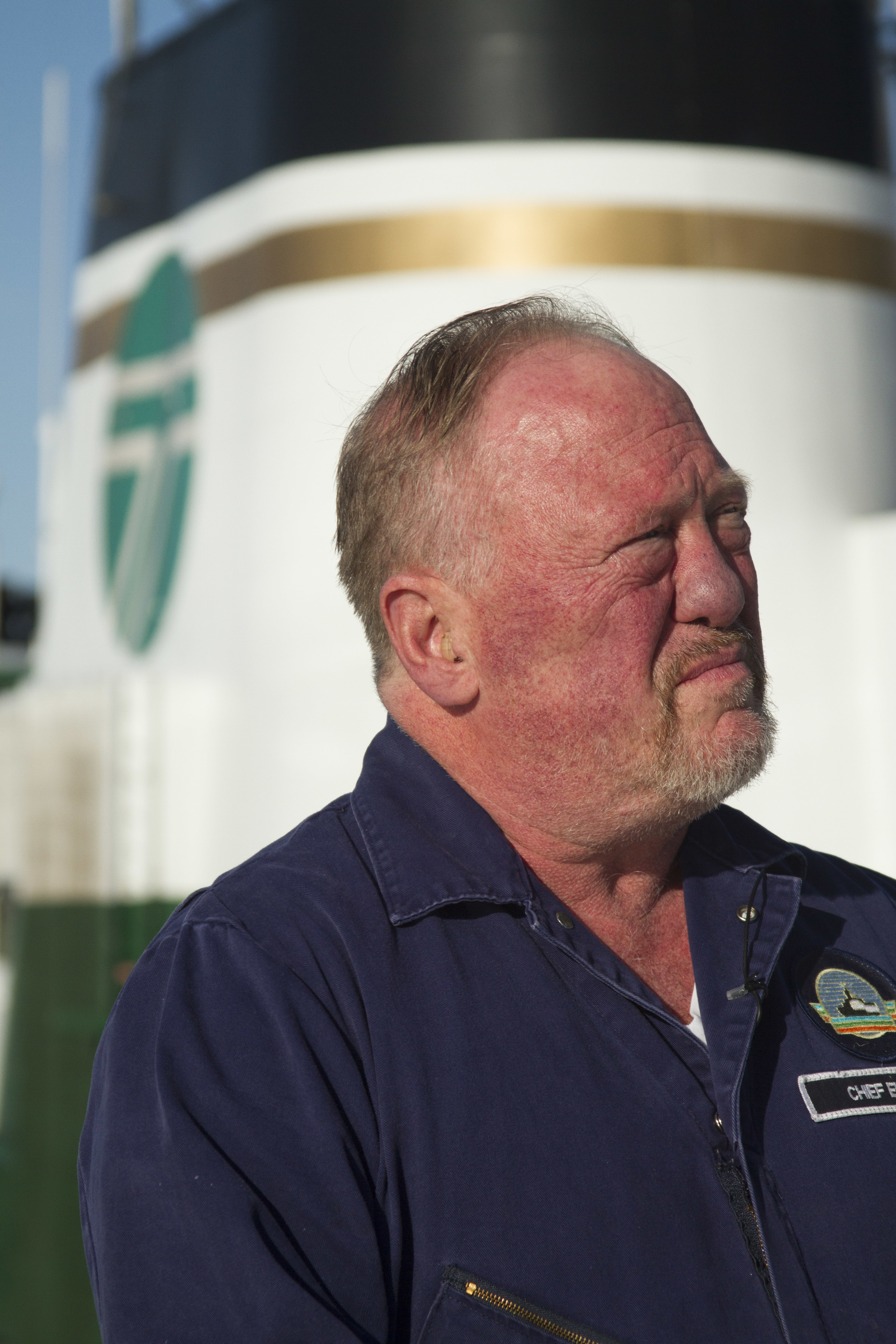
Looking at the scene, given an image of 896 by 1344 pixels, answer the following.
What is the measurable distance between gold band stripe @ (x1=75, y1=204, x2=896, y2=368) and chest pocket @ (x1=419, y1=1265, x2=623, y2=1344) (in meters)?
2.41

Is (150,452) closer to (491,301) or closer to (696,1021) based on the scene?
(491,301)

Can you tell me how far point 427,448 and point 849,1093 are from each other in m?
0.71

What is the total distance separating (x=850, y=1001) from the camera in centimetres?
123

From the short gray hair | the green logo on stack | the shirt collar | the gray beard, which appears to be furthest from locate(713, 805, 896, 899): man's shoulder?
the green logo on stack

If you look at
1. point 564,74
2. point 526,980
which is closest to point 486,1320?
point 526,980

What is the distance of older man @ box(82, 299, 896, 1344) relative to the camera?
938 mm

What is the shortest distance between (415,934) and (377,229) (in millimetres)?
2288

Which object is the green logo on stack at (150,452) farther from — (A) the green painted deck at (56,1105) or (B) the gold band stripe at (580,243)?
(A) the green painted deck at (56,1105)

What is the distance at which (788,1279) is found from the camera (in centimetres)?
101

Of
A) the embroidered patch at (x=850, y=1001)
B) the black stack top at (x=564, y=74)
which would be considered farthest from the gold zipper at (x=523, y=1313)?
the black stack top at (x=564, y=74)

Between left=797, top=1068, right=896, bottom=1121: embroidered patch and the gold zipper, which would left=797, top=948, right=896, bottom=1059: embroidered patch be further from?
the gold zipper

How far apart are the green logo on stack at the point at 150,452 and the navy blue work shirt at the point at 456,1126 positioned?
8.06ft

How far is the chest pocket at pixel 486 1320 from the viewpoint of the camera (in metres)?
0.93

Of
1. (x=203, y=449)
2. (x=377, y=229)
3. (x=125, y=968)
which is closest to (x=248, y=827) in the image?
(x=125, y=968)
